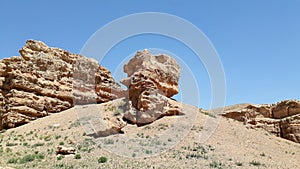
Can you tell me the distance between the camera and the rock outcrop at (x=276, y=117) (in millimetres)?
36031

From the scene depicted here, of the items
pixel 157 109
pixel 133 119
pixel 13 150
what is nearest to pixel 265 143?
pixel 157 109

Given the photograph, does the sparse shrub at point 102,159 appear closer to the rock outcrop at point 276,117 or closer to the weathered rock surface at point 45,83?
the weathered rock surface at point 45,83

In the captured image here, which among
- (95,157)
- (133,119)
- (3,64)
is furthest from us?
(3,64)

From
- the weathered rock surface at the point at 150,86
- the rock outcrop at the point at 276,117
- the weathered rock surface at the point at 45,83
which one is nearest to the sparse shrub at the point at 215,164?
the weathered rock surface at the point at 150,86

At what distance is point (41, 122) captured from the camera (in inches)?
1096

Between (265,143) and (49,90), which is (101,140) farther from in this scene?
(49,90)

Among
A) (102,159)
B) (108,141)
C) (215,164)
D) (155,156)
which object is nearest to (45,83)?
(108,141)

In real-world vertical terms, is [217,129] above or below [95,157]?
above

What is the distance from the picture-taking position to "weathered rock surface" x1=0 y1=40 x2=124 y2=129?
29.8 m

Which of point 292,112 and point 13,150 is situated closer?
point 13,150

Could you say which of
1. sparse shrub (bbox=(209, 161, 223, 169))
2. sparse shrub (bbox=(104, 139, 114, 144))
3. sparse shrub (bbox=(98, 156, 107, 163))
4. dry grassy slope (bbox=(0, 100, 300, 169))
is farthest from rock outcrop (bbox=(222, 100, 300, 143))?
sparse shrub (bbox=(98, 156, 107, 163))

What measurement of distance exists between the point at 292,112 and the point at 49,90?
32066mm

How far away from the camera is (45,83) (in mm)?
32562

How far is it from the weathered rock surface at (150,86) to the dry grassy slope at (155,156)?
42.6 inches
